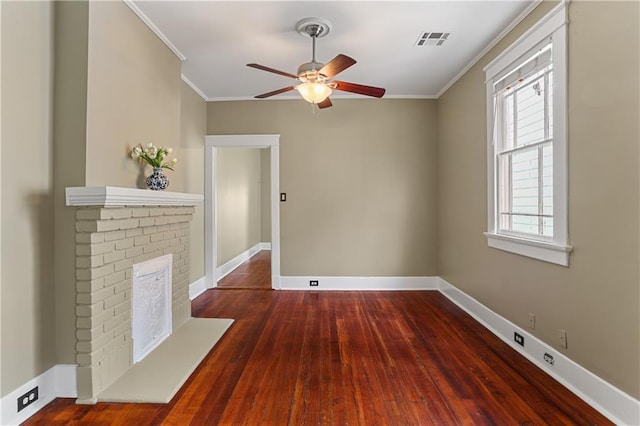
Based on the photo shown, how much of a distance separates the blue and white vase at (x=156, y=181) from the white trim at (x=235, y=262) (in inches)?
109

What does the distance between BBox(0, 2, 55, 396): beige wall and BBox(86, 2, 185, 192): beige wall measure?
0.76 feet

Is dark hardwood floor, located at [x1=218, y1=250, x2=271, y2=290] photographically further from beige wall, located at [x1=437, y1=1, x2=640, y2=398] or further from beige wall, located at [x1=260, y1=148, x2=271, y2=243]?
beige wall, located at [x1=437, y1=1, x2=640, y2=398]

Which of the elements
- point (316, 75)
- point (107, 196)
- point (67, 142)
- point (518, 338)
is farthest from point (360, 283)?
point (67, 142)

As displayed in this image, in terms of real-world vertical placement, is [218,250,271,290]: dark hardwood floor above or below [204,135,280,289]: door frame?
below

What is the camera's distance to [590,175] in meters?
2.00

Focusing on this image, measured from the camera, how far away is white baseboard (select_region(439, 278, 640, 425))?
176 centimetres

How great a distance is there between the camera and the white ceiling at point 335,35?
2.51 meters

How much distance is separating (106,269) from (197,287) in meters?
2.31

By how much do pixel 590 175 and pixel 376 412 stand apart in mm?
1941

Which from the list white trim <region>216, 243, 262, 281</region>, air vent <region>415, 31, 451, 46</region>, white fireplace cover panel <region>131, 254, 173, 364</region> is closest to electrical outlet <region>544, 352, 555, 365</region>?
air vent <region>415, 31, 451, 46</region>

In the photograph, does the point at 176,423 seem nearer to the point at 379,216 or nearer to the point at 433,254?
the point at 379,216

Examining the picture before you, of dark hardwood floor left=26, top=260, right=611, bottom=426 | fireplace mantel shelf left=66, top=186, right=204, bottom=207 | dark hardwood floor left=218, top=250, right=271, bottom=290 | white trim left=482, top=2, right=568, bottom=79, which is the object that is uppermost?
white trim left=482, top=2, right=568, bottom=79

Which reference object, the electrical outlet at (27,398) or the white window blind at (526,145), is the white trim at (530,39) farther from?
the electrical outlet at (27,398)

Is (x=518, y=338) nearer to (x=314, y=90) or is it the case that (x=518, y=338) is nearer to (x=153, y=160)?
(x=314, y=90)
